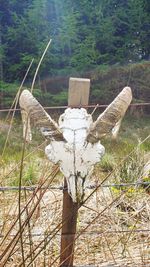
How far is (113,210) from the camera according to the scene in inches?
118

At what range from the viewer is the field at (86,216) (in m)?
1.37

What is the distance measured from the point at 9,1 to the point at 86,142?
12880mm

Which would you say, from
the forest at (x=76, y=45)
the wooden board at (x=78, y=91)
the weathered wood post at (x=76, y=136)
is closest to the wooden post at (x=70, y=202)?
the wooden board at (x=78, y=91)

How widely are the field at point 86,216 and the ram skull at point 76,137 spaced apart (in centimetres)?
7

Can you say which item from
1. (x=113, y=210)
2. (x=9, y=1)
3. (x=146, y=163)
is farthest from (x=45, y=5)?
(x=113, y=210)

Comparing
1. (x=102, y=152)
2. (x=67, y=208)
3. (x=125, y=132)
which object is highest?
(x=125, y=132)

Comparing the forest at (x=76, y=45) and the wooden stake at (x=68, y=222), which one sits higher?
the forest at (x=76, y=45)

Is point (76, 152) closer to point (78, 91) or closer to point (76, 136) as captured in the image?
point (76, 136)

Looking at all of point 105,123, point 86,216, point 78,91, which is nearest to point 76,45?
point 86,216

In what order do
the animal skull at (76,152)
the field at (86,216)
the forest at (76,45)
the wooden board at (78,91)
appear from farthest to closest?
the forest at (76,45), the wooden board at (78,91), the field at (86,216), the animal skull at (76,152)

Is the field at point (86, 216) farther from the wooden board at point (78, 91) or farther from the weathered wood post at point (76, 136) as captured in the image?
the wooden board at point (78, 91)

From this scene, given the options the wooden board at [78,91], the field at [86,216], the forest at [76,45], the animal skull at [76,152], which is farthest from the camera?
the forest at [76,45]

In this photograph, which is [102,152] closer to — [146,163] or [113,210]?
[113,210]

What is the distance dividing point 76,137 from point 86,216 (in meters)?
1.81
